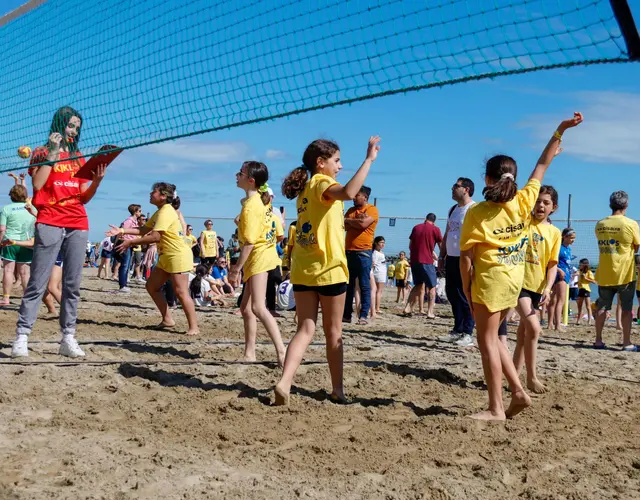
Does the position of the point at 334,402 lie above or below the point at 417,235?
below

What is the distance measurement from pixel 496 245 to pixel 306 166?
55.6 inches

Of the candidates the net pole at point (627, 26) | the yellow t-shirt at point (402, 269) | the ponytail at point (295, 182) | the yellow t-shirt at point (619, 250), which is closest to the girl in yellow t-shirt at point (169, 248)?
the ponytail at point (295, 182)

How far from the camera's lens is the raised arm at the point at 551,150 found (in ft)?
14.6

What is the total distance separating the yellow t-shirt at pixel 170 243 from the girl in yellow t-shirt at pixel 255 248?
2395 mm

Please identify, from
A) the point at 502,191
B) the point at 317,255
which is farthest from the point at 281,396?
the point at 502,191

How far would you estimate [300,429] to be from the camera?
4312 mm

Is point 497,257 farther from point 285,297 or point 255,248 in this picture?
point 285,297

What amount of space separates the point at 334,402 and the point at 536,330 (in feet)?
5.14

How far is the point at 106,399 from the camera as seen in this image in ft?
→ 16.0

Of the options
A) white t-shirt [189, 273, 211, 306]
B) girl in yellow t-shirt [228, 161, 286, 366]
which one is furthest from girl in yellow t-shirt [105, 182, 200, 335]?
white t-shirt [189, 273, 211, 306]

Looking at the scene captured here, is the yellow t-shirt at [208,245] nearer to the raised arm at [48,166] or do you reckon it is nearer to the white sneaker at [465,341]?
the white sneaker at [465,341]

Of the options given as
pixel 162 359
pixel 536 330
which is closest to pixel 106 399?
pixel 162 359

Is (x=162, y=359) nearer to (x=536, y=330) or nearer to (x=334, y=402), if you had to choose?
(x=334, y=402)

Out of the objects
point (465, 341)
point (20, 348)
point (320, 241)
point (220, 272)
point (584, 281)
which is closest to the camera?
point (320, 241)
